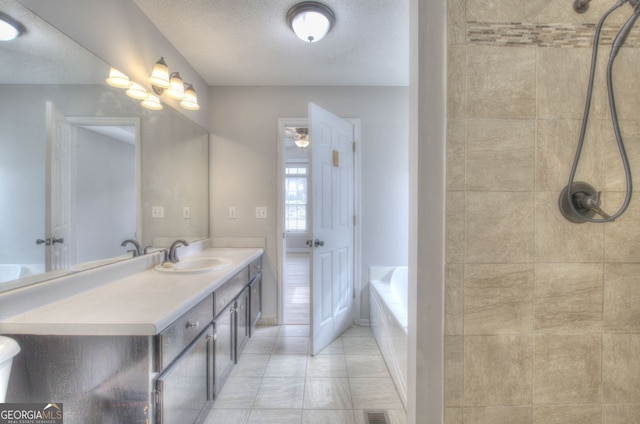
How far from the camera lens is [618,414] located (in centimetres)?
82

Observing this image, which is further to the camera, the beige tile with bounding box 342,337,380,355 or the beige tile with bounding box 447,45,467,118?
the beige tile with bounding box 342,337,380,355

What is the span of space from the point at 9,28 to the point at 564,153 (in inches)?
76.6

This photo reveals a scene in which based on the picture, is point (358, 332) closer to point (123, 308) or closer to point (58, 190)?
point (123, 308)

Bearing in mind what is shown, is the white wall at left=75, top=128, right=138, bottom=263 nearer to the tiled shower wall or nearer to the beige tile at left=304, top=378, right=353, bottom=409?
the beige tile at left=304, top=378, right=353, bottom=409

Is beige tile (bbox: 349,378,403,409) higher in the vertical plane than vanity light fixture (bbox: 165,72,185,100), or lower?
lower

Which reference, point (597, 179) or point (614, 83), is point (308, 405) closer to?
point (597, 179)

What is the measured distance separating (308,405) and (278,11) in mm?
2427

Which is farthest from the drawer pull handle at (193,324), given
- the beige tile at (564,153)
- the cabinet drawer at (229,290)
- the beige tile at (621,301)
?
the beige tile at (621,301)

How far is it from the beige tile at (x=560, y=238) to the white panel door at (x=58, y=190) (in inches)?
71.4

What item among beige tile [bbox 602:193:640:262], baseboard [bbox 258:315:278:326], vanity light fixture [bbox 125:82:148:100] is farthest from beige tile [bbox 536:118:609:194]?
baseboard [bbox 258:315:278:326]

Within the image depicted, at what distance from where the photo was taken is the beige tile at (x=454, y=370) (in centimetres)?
82

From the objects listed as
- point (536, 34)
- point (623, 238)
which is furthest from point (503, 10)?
point (623, 238)

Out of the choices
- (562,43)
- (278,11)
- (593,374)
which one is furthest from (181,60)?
(593,374)

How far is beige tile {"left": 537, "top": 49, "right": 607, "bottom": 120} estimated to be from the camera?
810 mm
